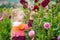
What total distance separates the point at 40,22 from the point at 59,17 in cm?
24

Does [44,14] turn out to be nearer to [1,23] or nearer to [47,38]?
[47,38]

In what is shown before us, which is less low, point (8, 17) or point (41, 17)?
point (41, 17)

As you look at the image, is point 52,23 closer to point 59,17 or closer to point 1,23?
point 59,17

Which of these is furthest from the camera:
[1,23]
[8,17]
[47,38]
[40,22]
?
[8,17]

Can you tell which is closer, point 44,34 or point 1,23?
point 44,34

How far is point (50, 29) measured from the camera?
228 cm

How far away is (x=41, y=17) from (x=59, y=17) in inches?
8.7

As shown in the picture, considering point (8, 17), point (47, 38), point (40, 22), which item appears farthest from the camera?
point (8, 17)

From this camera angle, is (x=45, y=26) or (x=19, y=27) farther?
(x=19, y=27)

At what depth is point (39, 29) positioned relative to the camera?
2.39 meters

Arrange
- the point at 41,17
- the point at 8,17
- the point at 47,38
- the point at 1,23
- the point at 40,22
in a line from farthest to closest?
1. the point at 8,17
2. the point at 1,23
3. the point at 41,17
4. the point at 40,22
5. the point at 47,38

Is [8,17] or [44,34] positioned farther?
[8,17]

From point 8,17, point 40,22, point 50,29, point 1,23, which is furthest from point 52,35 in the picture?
point 8,17

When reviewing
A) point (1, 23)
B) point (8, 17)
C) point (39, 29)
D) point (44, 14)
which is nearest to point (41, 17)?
point (44, 14)
